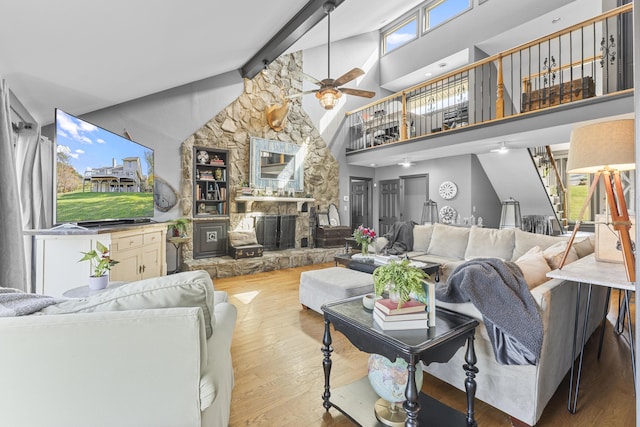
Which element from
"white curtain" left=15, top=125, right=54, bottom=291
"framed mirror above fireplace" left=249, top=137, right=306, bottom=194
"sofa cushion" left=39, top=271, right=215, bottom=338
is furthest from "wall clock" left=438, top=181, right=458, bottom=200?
"white curtain" left=15, top=125, right=54, bottom=291

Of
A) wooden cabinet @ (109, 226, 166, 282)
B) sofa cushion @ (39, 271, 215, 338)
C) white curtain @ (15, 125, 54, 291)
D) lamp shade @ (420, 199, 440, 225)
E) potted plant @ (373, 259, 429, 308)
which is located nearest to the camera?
sofa cushion @ (39, 271, 215, 338)

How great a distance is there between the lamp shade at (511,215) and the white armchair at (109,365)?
6.94 m

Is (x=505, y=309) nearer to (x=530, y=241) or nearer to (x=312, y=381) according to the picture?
(x=312, y=381)

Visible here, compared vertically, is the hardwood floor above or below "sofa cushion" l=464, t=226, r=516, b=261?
below

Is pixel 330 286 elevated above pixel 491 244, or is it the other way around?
pixel 491 244

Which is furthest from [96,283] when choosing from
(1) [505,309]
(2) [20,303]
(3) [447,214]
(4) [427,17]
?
(4) [427,17]

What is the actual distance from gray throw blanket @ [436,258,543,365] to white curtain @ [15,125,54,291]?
3.82 metres

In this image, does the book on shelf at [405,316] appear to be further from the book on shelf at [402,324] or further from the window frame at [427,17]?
the window frame at [427,17]

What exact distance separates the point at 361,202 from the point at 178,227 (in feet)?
15.9

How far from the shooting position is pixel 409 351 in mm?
1293

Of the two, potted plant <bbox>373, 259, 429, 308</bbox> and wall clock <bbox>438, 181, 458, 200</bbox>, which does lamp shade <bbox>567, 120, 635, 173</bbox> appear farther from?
wall clock <bbox>438, 181, 458, 200</bbox>

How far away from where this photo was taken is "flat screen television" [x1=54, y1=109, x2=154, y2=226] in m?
2.75

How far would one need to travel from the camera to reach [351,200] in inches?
320

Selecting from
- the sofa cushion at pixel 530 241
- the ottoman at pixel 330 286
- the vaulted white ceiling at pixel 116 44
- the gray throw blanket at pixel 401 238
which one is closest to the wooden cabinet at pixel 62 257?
the vaulted white ceiling at pixel 116 44
